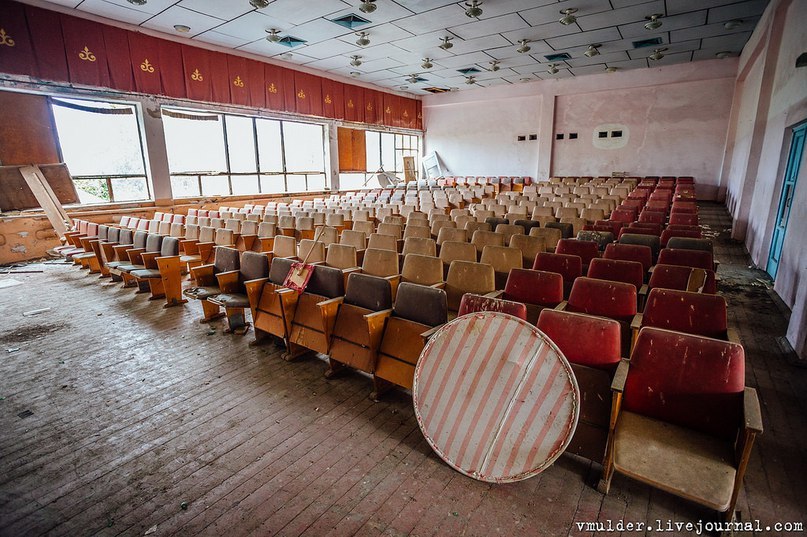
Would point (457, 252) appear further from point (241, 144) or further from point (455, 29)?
point (241, 144)

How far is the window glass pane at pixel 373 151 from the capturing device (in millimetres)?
15242

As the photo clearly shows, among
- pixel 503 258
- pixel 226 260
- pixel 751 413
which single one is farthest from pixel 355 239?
pixel 751 413

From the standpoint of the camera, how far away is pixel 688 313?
91.0 inches

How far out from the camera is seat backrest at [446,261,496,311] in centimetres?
309

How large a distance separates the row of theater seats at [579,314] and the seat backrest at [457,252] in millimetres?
11

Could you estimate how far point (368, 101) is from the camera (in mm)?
14180

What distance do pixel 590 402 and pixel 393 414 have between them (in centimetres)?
119

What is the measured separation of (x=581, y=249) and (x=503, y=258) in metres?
0.90

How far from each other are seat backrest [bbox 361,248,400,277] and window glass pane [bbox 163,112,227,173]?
8034mm

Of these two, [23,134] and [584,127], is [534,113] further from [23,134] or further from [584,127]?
[23,134]

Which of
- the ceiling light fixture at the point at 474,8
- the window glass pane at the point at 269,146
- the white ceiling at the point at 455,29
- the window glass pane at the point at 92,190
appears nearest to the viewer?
the ceiling light fixture at the point at 474,8

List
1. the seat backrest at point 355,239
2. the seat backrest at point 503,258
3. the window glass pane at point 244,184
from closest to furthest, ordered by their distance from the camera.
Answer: the seat backrest at point 503,258, the seat backrest at point 355,239, the window glass pane at point 244,184

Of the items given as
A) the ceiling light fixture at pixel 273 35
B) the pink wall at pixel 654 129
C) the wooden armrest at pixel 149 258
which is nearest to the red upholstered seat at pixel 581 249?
the wooden armrest at pixel 149 258

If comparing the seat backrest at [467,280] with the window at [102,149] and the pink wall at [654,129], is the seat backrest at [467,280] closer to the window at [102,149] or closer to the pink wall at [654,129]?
the window at [102,149]
